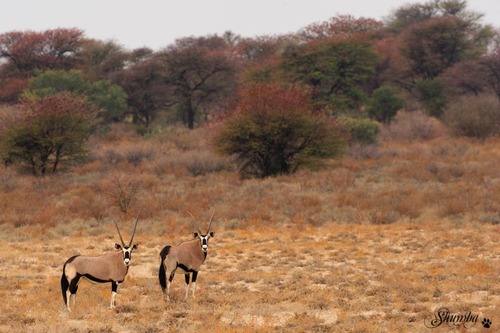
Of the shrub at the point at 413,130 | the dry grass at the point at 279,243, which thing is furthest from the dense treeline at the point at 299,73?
the dry grass at the point at 279,243

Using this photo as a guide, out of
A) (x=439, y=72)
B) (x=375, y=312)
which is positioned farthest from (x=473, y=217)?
(x=439, y=72)

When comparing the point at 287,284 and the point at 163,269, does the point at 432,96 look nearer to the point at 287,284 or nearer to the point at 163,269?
the point at 287,284

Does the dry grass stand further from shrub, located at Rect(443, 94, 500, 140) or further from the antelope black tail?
shrub, located at Rect(443, 94, 500, 140)

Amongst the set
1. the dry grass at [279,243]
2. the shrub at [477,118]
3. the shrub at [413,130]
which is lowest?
the dry grass at [279,243]

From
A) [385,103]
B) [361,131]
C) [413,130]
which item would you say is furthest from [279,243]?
[385,103]

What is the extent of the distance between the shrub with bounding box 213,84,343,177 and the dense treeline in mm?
8336

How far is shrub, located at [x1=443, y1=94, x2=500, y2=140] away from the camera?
35156 millimetres

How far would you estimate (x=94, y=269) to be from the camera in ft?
29.7

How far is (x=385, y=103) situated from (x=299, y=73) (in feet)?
22.2

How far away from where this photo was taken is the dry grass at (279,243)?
9117 millimetres

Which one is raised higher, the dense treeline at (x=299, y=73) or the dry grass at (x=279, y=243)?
the dense treeline at (x=299, y=73)

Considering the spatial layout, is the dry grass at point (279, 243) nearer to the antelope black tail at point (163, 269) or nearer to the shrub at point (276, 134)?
the antelope black tail at point (163, 269)

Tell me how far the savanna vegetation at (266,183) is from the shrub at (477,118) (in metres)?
0.12

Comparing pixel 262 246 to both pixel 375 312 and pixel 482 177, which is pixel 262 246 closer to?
pixel 375 312
